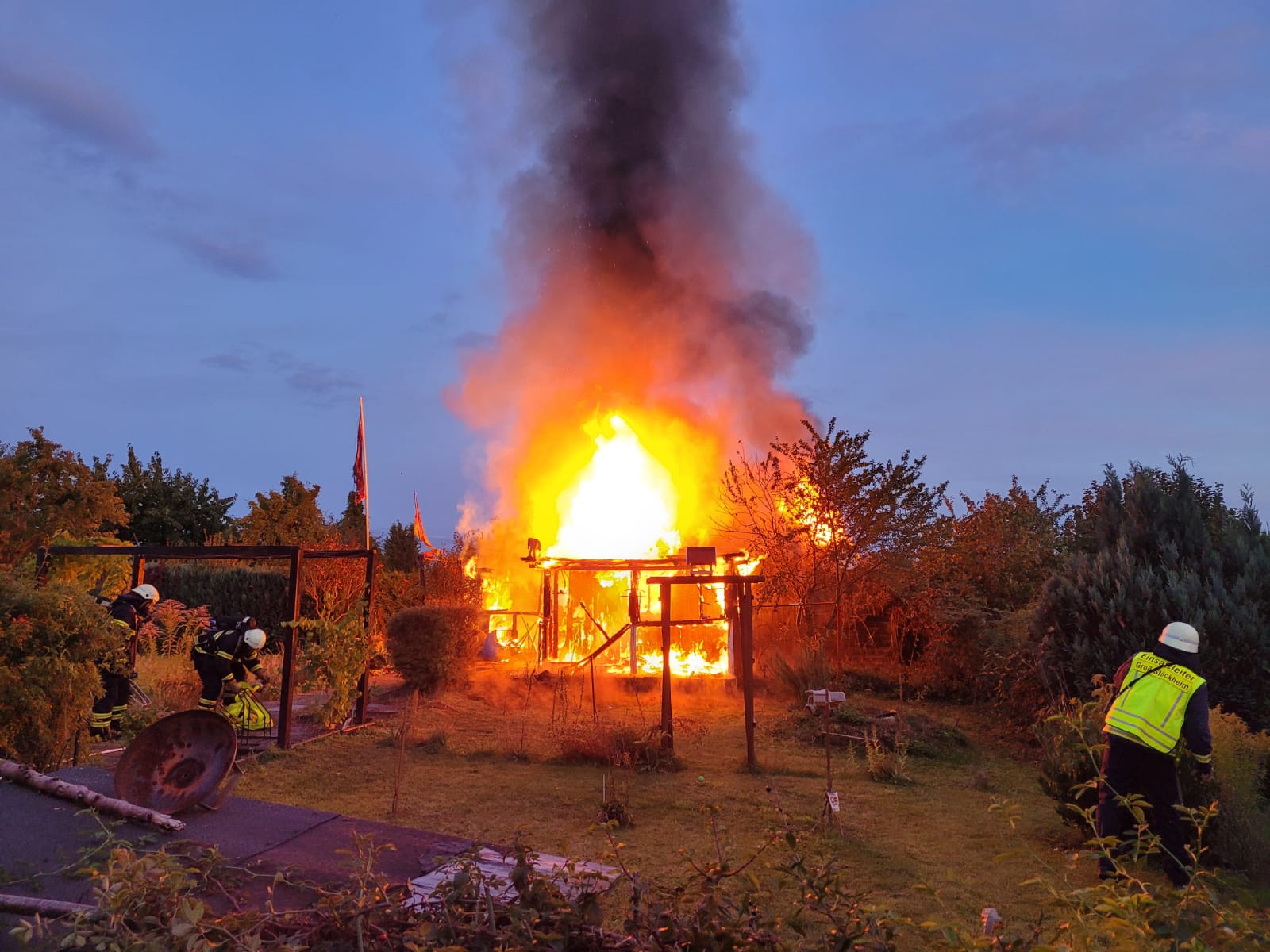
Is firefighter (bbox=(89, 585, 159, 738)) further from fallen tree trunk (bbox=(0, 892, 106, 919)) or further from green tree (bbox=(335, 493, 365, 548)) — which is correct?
green tree (bbox=(335, 493, 365, 548))

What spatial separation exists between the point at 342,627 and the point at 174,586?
13.0m

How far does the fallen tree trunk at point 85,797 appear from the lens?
16.8 ft

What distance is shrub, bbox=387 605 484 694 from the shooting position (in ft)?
45.4

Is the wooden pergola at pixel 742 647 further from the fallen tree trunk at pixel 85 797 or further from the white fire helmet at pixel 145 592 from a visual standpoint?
the white fire helmet at pixel 145 592

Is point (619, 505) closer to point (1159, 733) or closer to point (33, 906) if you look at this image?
point (1159, 733)

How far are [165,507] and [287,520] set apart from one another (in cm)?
614

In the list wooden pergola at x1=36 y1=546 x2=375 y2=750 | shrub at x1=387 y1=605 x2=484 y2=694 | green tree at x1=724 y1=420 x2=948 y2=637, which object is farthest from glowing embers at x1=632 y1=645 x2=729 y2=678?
wooden pergola at x1=36 y1=546 x2=375 y2=750

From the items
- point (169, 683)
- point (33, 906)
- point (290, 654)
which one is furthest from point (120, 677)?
point (33, 906)

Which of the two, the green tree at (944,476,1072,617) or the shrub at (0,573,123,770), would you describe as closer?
the shrub at (0,573,123,770)

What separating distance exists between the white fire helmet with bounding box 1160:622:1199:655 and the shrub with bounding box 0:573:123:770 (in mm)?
8854

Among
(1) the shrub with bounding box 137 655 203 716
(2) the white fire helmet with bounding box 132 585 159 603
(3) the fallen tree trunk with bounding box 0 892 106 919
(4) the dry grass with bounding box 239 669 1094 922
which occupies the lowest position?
(4) the dry grass with bounding box 239 669 1094 922

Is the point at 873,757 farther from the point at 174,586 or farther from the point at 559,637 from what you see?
the point at 174,586

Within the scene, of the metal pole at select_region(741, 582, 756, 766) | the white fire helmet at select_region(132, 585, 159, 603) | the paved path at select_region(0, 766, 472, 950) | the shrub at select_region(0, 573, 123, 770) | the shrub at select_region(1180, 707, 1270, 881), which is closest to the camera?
the paved path at select_region(0, 766, 472, 950)

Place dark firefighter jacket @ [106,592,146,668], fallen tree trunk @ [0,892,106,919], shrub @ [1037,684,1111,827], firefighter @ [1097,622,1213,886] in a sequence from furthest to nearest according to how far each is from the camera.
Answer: dark firefighter jacket @ [106,592,146,668] → shrub @ [1037,684,1111,827] → firefighter @ [1097,622,1213,886] → fallen tree trunk @ [0,892,106,919]
